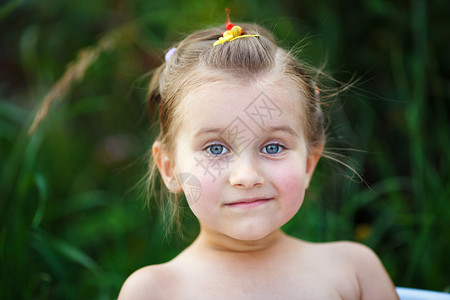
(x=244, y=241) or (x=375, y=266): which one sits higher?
(x=244, y=241)

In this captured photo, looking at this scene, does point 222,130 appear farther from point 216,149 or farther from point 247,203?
point 247,203

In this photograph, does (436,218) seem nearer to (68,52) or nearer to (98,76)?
(98,76)

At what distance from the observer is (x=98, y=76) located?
130 inches

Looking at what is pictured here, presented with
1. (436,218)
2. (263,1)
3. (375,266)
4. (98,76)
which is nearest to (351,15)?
(263,1)

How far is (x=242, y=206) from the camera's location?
140cm

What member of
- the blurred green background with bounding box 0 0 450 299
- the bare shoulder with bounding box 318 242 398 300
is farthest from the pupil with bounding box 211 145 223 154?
the blurred green background with bounding box 0 0 450 299

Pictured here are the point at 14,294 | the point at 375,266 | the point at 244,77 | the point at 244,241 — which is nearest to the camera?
the point at 244,77

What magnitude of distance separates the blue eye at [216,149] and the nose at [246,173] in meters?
0.05

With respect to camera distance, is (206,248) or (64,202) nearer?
(206,248)

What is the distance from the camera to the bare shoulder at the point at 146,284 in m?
1.43

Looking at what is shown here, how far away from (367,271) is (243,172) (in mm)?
601

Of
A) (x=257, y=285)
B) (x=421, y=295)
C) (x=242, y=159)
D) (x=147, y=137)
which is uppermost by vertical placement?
(x=242, y=159)

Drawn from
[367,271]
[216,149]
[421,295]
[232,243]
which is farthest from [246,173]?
[421,295]

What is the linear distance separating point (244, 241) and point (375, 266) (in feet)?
1.50
